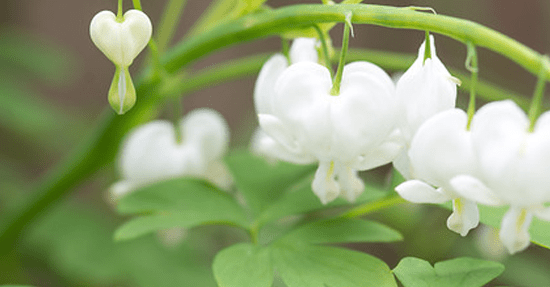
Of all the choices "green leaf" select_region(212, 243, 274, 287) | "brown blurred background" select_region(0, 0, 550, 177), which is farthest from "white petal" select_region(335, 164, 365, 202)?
"brown blurred background" select_region(0, 0, 550, 177)

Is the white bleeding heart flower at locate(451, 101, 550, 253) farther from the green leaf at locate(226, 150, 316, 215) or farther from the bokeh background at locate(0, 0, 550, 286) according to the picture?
the bokeh background at locate(0, 0, 550, 286)

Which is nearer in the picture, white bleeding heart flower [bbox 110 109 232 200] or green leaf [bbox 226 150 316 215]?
green leaf [bbox 226 150 316 215]

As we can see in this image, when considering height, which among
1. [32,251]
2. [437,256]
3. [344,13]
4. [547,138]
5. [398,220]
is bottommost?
[437,256]

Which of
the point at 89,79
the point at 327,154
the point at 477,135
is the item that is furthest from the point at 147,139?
the point at 89,79

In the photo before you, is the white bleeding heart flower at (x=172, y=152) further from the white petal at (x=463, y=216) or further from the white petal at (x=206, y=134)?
the white petal at (x=463, y=216)

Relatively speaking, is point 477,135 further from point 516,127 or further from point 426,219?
point 426,219

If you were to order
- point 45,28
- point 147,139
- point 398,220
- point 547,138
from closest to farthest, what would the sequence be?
point 547,138 → point 147,139 → point 398,220 → point 45,28
